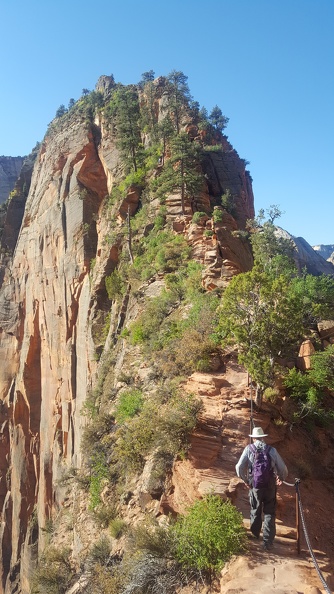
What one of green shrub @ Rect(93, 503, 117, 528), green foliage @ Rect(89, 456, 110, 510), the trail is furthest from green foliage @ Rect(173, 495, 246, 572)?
green foliage @ Rect(89, 456, 110, 510)

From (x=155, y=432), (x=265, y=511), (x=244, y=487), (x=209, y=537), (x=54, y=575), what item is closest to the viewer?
(x=209, y=537)

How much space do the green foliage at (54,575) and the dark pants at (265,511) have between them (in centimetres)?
525

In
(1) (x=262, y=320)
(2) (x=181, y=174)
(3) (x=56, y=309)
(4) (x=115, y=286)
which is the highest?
(2) (x=181, y=174)

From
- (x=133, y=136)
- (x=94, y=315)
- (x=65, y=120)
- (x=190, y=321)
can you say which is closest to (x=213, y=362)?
(x=190, y=321)

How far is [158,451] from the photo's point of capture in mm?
10172

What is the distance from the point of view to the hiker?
752 cm

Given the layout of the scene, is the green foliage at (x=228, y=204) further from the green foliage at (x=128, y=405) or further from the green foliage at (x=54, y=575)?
the green foliage at (x=54, y=575)

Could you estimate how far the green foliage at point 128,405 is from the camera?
496 inches

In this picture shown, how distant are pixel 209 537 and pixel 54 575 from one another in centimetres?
526

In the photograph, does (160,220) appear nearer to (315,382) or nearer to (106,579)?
(315,382)

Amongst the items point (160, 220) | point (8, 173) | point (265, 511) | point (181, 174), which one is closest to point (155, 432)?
point (265, 511)

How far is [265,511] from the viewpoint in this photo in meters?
7.63

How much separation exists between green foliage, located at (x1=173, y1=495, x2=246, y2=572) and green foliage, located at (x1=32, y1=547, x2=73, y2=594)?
425 centimetres

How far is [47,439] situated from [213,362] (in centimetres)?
2129
